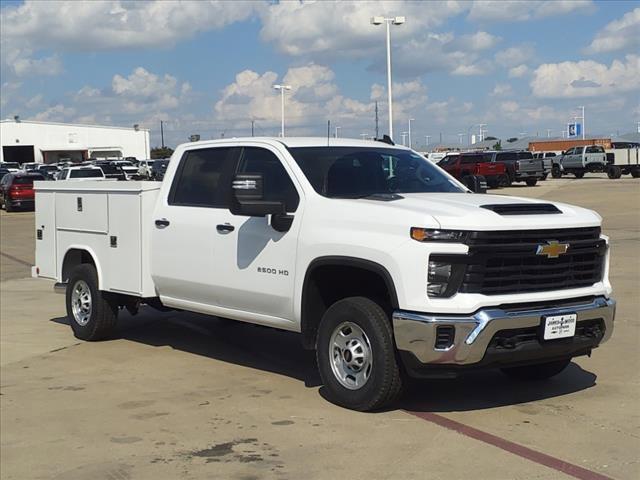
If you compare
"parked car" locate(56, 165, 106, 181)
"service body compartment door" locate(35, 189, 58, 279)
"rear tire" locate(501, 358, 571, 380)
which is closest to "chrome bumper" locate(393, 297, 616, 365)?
"rear tire" locate(501, 358, 571, 380)

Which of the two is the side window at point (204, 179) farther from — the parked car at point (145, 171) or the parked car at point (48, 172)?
the parked car at point (48, 172)

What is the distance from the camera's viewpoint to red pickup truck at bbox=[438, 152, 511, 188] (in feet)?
135

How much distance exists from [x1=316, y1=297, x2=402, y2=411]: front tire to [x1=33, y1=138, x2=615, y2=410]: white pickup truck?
0.03 feet

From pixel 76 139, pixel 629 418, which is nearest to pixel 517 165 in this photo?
pixel 629 418

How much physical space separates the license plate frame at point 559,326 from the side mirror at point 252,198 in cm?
218

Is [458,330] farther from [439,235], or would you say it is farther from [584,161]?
[584,161]

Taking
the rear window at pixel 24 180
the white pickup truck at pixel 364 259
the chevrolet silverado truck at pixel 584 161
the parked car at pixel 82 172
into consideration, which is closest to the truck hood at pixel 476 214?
the white pickup truck at pixel 364 259

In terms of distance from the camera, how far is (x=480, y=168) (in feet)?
135

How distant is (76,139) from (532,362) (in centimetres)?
11018

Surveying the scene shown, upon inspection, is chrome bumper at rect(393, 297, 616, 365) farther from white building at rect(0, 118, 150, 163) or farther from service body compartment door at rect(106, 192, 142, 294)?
white building at rect(0, 118, 150, 163)

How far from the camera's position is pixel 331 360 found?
6.26 meters

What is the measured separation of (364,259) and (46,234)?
5.19m

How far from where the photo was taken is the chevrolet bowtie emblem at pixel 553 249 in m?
5.75

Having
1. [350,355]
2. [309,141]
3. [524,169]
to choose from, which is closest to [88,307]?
[309,141]
